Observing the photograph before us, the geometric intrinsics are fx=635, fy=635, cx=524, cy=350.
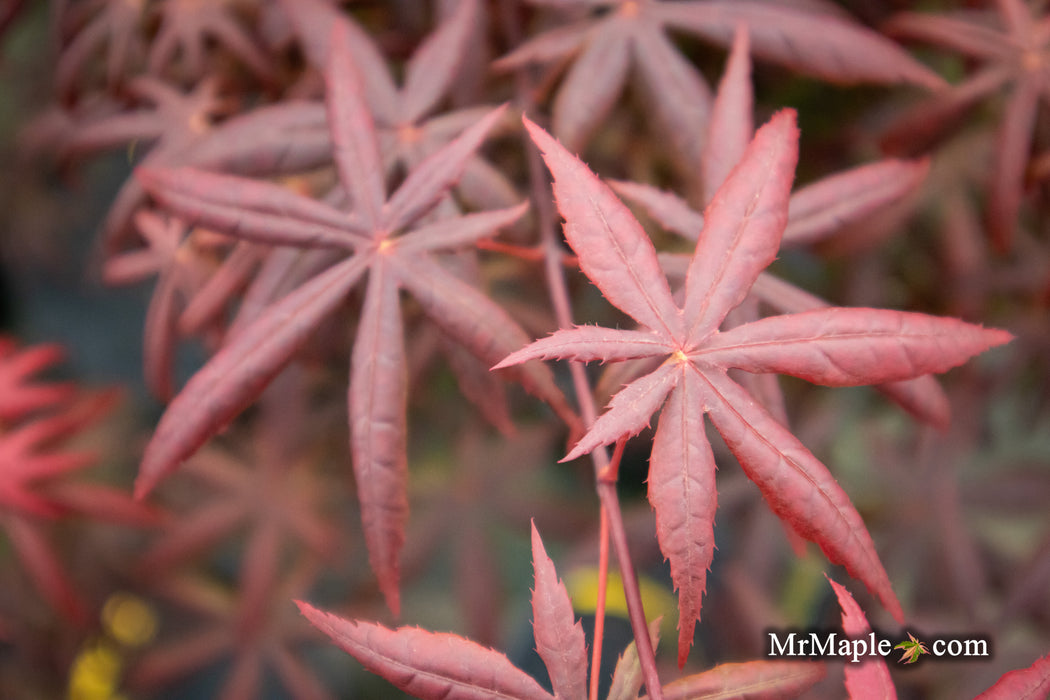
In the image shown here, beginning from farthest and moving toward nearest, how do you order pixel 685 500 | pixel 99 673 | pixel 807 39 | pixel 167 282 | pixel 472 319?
pixel 99 673, pixel 167 282, pixel 807 39, pixel 472 319, pixel 685 500

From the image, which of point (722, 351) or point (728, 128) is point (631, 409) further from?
point (728, 128)

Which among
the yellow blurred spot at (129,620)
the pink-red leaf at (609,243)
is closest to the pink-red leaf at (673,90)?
the pink-red leaf at (609,243)

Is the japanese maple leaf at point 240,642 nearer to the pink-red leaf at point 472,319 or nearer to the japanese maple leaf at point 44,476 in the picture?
the japanese maple leaf at point 44,476

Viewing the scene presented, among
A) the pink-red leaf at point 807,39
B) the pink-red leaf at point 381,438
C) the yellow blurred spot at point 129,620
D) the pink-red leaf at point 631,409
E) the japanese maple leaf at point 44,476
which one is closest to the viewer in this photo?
the pink-red leaf at point 631,409

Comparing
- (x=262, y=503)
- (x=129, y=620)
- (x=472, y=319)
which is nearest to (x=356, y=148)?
(x=472, y=319)

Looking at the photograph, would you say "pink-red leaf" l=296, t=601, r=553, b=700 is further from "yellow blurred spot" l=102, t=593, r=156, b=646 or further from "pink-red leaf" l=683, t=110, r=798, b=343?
"yellow blurred spot" l=102, t=593, r=156, b=646
